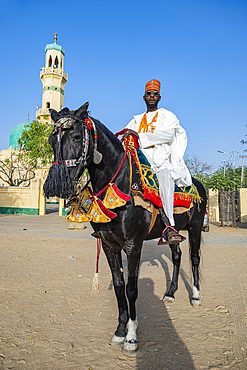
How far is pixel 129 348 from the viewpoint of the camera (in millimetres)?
2752

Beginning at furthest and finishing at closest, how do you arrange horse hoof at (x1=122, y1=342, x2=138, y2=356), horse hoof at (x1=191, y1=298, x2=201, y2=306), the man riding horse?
horse hoof at (x1=191, y1=298, x2=201, y2=306) < the man riding horse < horse hoof at (x1=122, y1=342, x2=138, y2=356)

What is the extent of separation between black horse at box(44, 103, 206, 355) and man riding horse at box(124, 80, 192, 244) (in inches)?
12.4

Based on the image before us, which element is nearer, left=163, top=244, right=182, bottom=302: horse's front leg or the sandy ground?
the sandy ground

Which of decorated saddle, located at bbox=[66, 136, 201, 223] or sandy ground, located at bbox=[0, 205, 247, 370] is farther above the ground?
decorated saddle, located at bbox=[66, 136, 201, 223]

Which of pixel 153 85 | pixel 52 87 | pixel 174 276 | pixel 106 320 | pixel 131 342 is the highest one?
pixel 52 87

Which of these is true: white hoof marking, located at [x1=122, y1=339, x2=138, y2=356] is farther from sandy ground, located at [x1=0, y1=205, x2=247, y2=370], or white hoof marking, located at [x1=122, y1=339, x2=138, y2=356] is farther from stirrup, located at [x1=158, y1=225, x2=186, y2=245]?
stirrup, located at [x1=158, y1=225, x2=186, y2=245]

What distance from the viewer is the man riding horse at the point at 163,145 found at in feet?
10.7

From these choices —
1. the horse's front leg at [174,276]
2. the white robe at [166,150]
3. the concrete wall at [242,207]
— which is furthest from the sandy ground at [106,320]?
the concrete wall at [242,207]

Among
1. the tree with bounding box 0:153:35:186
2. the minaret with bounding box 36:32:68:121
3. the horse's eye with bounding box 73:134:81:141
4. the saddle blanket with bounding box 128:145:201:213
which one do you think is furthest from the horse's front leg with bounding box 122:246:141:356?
the minaret with bounding box 36:32:68:121

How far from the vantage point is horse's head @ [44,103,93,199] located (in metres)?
2.18

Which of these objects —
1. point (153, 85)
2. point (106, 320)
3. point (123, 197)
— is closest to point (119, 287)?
point (106, 320)

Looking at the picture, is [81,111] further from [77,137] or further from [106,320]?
[106,320]

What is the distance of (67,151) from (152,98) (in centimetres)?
203

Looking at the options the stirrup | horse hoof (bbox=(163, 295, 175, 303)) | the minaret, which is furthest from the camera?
the minaret
